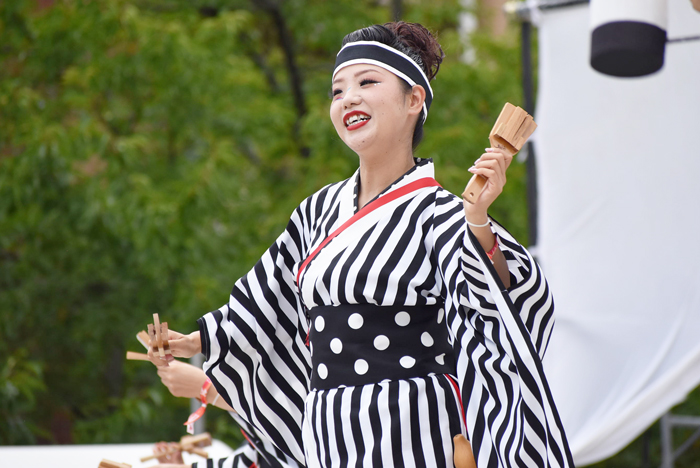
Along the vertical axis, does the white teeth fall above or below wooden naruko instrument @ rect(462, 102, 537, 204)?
above

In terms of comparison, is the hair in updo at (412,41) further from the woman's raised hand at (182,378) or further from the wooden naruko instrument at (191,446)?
the wooden naruko instrument at (191,446)

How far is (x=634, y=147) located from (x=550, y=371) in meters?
1.02

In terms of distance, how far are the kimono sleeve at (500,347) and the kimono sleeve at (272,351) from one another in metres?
0.44

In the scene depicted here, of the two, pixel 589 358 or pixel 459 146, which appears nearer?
pixel 589 358

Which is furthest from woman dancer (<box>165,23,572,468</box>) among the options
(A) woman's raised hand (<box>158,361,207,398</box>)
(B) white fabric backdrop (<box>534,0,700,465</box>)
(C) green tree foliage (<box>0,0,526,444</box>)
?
(C) green tree foliage (<box>0,0,526,444</box>)

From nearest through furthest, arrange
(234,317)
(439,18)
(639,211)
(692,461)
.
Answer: (234,317) < (639,211) < (692,461) < (439,18)

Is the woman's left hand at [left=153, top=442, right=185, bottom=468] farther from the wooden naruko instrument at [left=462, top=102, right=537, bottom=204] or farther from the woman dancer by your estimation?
the wooden naruko instrument at [left=462, top=102, right=537, bottom=204]

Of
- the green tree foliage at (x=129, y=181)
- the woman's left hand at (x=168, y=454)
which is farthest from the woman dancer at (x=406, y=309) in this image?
the green tree foliage at (x=129, y=181)

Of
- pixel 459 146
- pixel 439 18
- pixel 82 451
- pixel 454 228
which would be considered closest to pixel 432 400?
pixel 454 228

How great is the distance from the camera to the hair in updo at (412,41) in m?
1.45

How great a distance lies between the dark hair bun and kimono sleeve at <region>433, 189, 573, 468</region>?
1.19ft

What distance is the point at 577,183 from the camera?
127 inches

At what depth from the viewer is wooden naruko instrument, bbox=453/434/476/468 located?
123 centimetres

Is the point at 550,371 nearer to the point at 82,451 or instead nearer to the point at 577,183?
the point at 577,183
